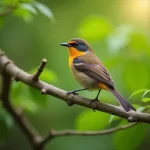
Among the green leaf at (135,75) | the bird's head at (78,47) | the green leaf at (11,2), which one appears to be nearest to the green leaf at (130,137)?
the green leaf at (135,75)

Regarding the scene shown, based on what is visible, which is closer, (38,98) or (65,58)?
(38,98)

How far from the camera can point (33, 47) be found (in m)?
6.34

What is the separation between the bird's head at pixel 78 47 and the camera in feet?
14.3

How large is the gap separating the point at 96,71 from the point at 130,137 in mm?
846

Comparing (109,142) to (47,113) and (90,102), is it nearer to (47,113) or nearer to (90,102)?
(47,113)

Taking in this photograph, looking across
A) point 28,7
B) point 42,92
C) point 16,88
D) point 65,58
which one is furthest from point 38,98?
point 65,58

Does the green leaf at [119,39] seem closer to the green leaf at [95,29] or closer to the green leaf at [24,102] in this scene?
the green leaf at [95,29]

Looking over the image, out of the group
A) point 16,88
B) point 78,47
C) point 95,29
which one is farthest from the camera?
point 78,47

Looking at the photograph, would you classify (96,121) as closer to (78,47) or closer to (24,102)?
(24,102)

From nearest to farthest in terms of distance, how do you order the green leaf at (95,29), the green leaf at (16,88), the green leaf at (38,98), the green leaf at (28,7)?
the green leaf at (28,7) < the green leaf at (38,98) < the green leaf at (16,88) < the green leaf at (95,29)

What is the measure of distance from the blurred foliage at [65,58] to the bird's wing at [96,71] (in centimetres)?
8

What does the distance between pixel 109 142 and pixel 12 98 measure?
6.85ft

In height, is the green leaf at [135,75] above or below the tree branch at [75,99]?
below

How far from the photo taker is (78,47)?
4379 mm
